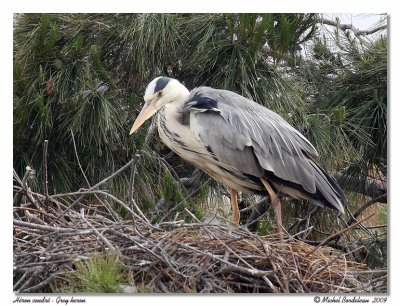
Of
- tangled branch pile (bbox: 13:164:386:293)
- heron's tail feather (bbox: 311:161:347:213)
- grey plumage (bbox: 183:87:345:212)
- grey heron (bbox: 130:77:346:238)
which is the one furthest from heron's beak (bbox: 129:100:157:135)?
heron's tail feather (bbox: 311:161:347:213)

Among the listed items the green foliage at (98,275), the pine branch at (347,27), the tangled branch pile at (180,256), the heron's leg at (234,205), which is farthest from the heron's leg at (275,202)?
the green foliage at (98,275)

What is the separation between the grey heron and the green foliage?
0.59m

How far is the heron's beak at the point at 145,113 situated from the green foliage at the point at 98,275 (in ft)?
2.02

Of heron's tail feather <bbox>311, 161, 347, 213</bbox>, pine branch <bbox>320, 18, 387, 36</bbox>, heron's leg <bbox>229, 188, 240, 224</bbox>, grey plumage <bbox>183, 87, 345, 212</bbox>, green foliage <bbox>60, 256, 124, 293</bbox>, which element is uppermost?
pine branch <bbox>320, 18, 387, 36</bbox>

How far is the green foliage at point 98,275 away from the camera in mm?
2963

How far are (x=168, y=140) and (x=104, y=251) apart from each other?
704mm

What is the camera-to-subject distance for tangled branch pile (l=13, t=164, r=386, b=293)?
2.99 meters

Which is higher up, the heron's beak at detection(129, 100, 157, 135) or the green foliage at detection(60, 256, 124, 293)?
the heron's beak at detection(129, 100, 157, 135)

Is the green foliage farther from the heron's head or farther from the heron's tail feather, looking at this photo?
the heron's tail feather

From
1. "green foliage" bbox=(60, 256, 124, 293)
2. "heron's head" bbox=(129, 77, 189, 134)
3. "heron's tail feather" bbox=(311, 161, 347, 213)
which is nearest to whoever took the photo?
"green foliage" bbox=(60, 256, 124, 293)

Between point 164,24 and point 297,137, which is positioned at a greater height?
point 164,24
